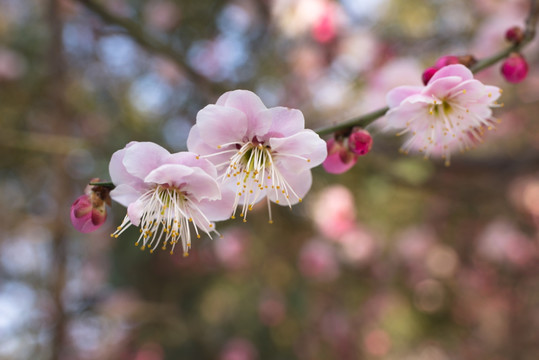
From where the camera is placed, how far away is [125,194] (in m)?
0.56

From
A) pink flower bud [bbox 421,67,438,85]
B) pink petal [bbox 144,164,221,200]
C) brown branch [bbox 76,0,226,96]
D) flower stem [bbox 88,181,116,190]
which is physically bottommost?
pink petal [bbox 144,164,221,200]

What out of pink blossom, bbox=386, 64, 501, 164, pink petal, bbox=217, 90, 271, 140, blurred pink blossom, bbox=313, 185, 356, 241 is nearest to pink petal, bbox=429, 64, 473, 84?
pink blossom, bbox=386, 64, 501, 164

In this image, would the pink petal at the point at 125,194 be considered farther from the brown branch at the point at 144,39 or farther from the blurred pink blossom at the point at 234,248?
the blurred pink blossom at the point at 234,248

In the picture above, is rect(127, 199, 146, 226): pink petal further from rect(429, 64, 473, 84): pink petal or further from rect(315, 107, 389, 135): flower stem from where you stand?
rect(429, 64, 473, 84): pink petal

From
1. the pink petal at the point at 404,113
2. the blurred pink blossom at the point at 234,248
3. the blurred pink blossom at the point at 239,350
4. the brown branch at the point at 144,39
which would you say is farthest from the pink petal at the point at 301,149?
the blurred pink blossom at the point at 239,350

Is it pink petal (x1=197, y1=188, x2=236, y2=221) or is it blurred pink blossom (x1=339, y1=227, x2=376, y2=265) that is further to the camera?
blurred pink blossom (x1=339, y1=227, x2=376, y2=265)

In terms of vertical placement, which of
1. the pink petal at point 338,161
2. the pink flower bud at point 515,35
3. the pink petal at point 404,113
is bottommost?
the pink petal at point 338,161

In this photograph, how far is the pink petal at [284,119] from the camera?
1.79 feet

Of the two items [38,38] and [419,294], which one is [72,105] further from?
[419,294]

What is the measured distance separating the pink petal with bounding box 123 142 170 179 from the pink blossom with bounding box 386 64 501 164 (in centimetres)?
29

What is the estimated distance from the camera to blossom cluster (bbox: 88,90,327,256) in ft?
1.73

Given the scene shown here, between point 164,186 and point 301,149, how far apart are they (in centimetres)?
18

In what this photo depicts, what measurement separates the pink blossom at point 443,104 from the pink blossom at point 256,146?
0.13 m

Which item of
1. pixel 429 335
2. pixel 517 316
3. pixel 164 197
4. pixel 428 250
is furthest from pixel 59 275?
pixel 517 316
